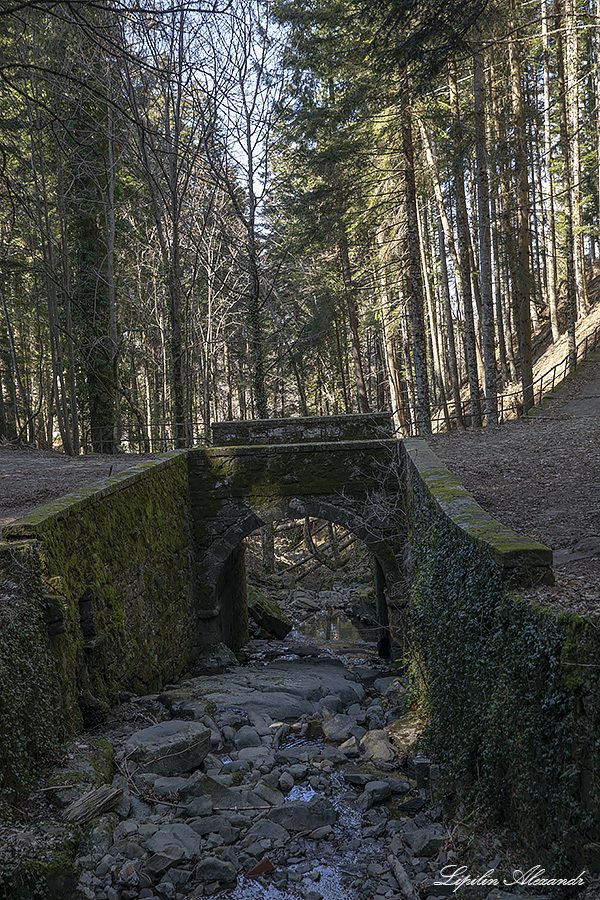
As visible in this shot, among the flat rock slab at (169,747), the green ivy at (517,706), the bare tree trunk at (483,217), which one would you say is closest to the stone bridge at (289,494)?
the bare tree trunk at (483,217)

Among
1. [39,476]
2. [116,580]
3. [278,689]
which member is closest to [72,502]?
[116,580]

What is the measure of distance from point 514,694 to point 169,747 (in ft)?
11.0

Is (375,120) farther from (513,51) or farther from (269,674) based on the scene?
(269,674)

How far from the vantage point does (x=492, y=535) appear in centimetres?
341

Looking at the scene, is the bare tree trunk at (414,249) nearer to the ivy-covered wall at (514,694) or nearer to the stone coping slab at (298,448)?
the stone coping slab at (298,448)

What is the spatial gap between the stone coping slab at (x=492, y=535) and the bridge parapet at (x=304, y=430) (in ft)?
15.3

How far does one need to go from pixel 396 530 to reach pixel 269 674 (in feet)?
8.89

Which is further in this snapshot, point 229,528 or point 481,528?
point 229,528

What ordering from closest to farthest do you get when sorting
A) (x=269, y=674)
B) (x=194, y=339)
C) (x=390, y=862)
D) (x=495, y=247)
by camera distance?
(x=390, y=862) < (x=269, y=674) < (x=194, y=339) < (x=495, y=247)

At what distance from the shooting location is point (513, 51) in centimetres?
1431

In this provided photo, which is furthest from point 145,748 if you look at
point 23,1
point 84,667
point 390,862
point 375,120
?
point 375,120

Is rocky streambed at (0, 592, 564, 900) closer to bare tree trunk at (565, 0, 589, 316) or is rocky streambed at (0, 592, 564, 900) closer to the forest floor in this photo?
the forest floor

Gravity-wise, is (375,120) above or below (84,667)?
above

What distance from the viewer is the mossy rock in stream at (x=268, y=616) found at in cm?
1335
